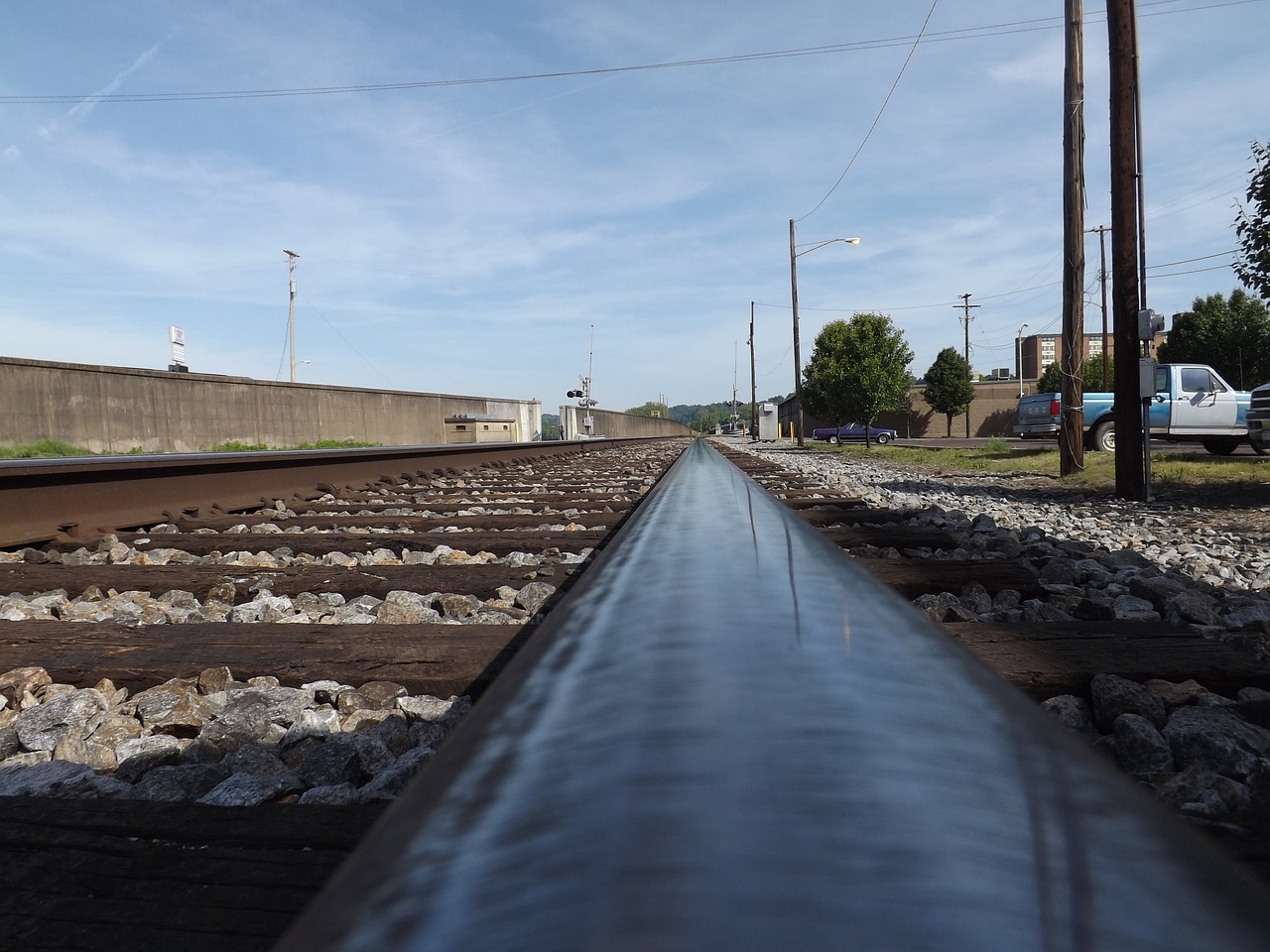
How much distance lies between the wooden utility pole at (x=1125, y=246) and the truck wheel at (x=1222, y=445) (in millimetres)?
11614

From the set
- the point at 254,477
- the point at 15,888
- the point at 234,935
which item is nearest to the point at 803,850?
the point at 234,935

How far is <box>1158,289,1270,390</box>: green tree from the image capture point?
130 ft

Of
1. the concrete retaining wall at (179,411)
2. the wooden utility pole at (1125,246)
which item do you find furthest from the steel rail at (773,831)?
the concrete retaining wall at (179,411)

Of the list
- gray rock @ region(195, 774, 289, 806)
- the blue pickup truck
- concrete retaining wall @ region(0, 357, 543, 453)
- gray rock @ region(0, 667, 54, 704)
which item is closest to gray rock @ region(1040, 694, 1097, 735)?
gray rock @ region(195, 774, 289, 806)

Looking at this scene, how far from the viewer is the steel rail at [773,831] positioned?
0.32 metres

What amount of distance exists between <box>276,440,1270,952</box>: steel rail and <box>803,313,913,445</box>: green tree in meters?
29.3

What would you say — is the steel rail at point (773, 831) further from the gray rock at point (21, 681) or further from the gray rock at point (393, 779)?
the gray rock at point (21, 681)

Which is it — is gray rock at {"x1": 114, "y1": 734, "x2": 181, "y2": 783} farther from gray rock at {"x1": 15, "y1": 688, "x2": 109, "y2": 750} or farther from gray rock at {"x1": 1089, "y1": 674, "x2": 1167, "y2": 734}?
gray rock at {"x1": 1089, "y1": 674, "x2": 1167, "y2": 734}

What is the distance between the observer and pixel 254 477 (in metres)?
5.66

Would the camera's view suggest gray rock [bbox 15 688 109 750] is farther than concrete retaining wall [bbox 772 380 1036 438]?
No

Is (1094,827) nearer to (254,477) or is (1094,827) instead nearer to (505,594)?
(505,594)

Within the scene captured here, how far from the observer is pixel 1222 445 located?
17.1m

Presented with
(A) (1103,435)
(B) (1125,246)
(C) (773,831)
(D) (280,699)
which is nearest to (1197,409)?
(A) (1103,435)

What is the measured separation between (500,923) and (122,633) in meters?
2.08
